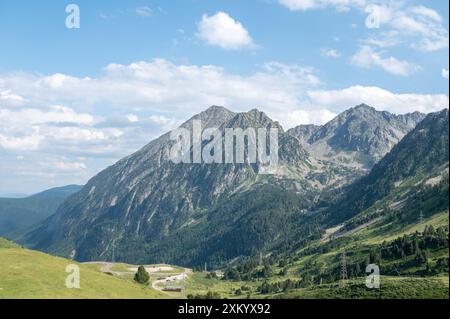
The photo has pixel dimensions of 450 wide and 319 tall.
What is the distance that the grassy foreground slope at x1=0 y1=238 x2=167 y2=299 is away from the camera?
9000 cm

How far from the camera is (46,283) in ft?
320

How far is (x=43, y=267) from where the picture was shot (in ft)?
367

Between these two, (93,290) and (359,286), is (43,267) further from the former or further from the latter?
(359,286)

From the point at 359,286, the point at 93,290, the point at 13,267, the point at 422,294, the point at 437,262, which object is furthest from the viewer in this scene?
the point at 437,262

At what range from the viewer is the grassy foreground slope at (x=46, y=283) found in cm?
9000

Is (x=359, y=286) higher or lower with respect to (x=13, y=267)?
lower
